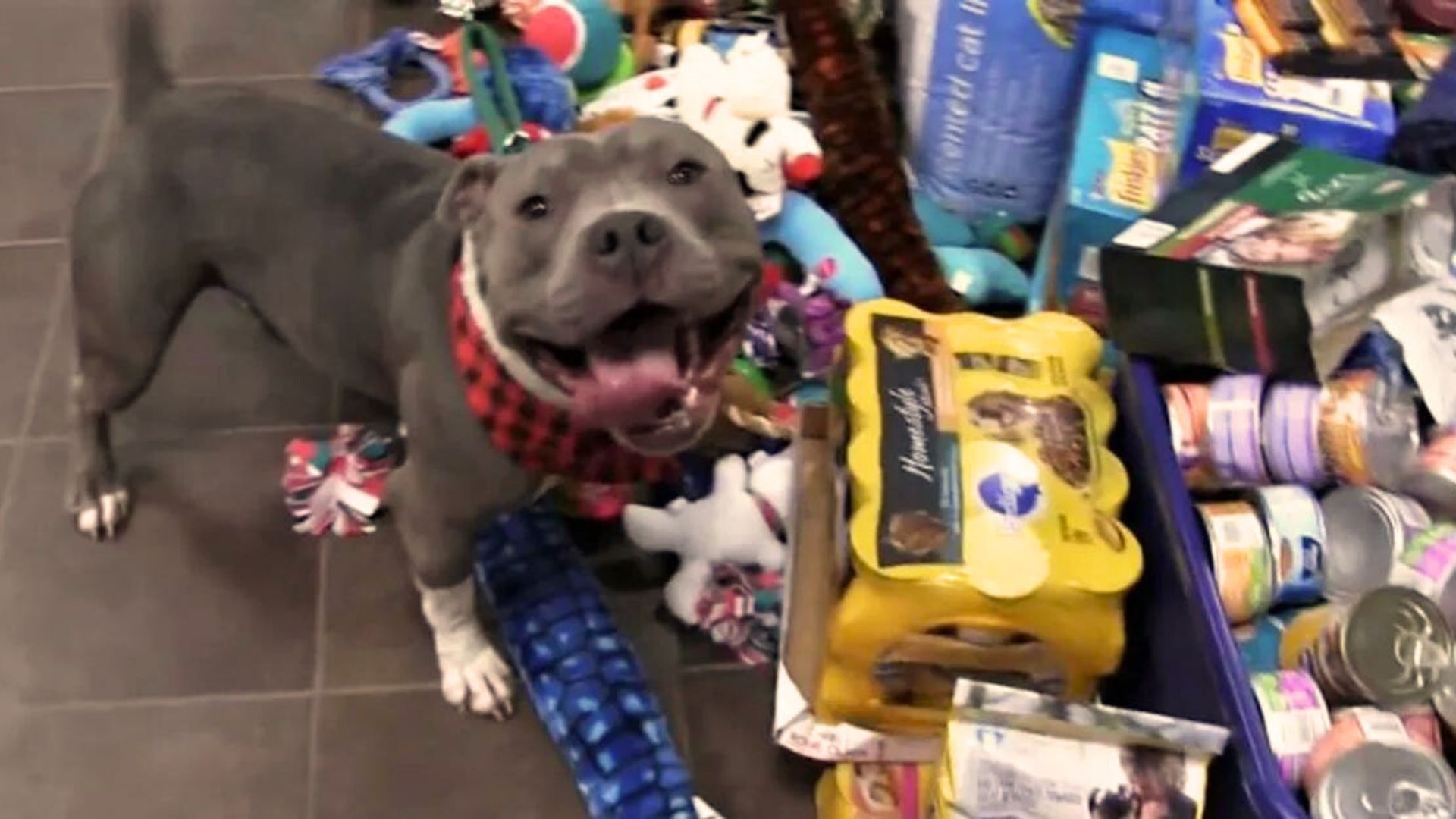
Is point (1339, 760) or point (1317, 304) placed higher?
point (1317, 304)

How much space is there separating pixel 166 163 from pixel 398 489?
0.41m

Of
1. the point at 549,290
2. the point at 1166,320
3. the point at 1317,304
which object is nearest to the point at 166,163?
the point at 549,290

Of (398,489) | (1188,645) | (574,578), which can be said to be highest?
(1188,645)

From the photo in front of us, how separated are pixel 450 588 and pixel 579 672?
17 cm

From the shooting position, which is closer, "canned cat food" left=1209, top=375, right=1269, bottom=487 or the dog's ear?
the dog's ear

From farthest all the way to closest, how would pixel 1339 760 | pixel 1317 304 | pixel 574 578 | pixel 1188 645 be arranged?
pixel 574 578 → pixel 1317 304 → pixel 1188 645 → pixel 1339 760

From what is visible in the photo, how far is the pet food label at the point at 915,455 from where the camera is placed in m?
1.40

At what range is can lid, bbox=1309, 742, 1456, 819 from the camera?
3.96 ft

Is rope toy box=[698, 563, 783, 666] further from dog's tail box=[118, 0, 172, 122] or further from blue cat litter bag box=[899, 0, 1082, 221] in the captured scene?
dog's tail box=[118, 0, 172, 122]

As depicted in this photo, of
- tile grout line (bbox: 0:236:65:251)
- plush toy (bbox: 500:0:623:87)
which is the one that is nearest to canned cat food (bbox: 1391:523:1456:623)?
plush toy (bbox: 500:0:623:87)

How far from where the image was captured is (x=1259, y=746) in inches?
48.9

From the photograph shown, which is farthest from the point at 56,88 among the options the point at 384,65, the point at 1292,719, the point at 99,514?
the point at 1292,719

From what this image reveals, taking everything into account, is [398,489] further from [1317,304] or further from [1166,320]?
[1317,304]

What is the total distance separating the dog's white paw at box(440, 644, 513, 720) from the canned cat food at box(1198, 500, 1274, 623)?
774 mm
